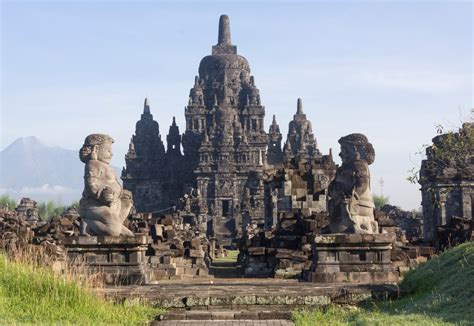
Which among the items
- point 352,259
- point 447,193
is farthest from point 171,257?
point 447,193

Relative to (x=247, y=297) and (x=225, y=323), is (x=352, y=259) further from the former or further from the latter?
(x=225, y=323)

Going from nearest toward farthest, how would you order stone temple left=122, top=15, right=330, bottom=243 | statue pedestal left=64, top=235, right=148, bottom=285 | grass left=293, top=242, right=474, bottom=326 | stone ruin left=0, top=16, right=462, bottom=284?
grass left=293, top=242, right=474, bottom=326
statue pedestal left=64, top=235, right=148, bottom=285
stone ruin left=0, top=16, right=462, bottom=284
stone temple left=122, top=15, right=330, bottom=243

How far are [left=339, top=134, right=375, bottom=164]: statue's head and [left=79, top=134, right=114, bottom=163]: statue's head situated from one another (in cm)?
419

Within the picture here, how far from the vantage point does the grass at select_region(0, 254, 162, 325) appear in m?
9.49

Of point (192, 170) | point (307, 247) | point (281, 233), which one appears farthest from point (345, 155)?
point (192, 170)

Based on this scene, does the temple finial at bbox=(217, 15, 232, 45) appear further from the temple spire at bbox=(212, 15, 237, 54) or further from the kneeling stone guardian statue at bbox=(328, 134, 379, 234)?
the kneeling stone guardian statue at bbox=(328, 134, 379, 234)

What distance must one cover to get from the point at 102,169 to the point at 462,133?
9.24m

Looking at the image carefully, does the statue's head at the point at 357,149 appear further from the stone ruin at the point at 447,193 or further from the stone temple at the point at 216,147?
the stone temple at the point at 216,147

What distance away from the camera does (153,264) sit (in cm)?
1884

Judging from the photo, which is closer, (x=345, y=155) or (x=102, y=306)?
(x=102, y=306)

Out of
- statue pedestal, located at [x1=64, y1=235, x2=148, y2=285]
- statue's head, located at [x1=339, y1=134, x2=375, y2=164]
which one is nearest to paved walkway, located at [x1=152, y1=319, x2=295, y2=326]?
statue pedestal, located at [x1=64, y1=235, x2=148, y2=285]

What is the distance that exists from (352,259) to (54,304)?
5.66 m

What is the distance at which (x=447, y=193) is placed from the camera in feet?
82.6

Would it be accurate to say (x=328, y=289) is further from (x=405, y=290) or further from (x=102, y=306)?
(x=102, y=306)
